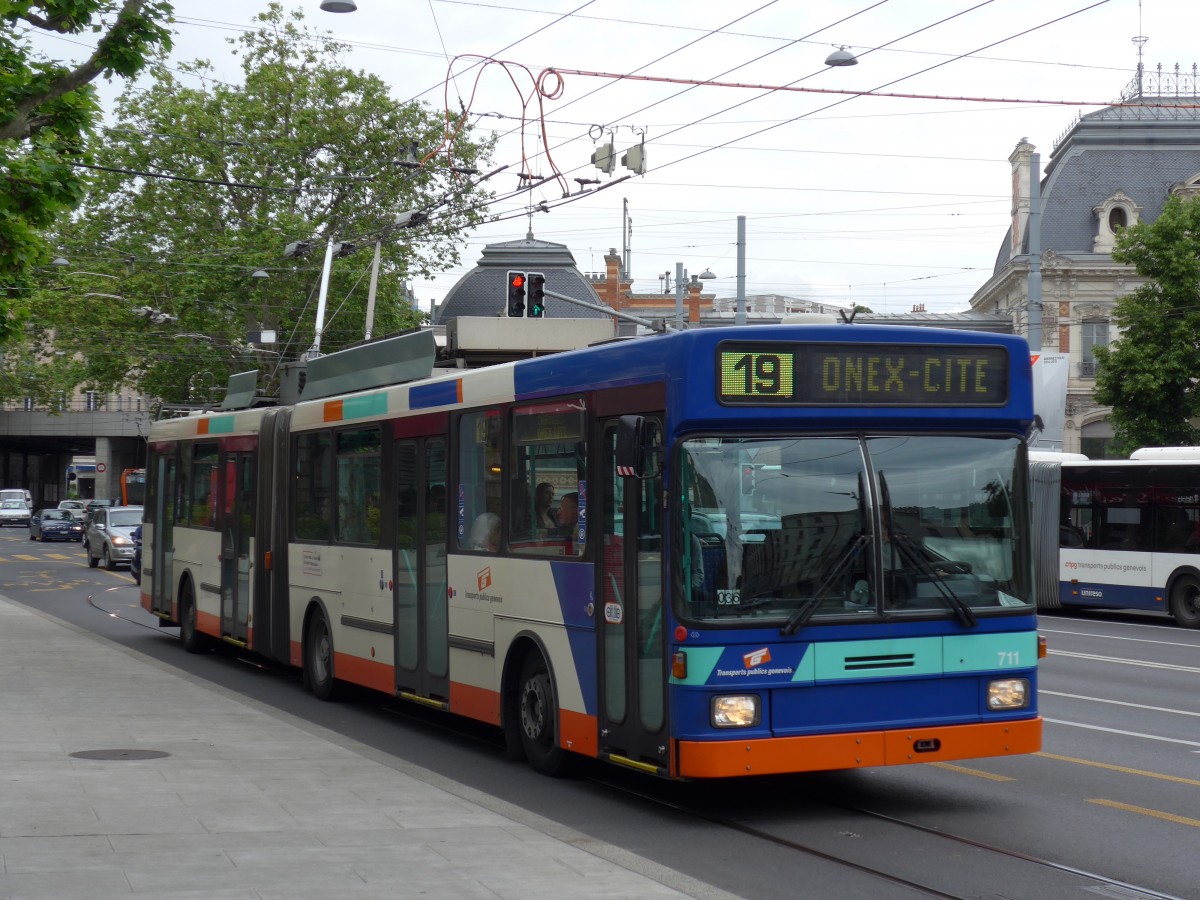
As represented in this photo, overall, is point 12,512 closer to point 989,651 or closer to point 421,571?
point 421,571

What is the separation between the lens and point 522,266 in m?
61.2

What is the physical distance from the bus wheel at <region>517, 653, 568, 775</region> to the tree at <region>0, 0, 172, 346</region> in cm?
646

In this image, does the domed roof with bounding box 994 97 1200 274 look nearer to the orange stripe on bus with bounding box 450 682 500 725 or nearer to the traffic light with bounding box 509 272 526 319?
the traffic light with bounding box 509 272 526 319

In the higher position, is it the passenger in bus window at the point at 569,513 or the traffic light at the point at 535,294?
the traffic light at the point at 535,294

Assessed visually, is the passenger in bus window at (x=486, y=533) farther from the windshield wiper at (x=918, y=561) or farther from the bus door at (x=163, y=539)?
the bus door at (x=163, y=539)

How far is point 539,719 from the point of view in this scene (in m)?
10.5

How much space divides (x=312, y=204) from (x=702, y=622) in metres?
39.6

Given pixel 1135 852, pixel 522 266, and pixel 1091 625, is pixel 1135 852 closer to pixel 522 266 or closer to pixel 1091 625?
pixel 1091 625

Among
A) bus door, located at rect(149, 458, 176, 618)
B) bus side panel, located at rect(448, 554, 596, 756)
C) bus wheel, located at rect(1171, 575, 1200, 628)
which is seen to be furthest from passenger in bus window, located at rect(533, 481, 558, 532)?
bus wheel, located at rect(1171, 575, 1200, 628)

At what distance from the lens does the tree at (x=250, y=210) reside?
45.4 metres

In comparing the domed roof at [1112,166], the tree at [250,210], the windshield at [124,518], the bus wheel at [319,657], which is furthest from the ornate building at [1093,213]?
the bus wheel at [319,657]

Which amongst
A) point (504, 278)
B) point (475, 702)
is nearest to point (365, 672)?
point (475, 702)

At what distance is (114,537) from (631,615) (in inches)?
1424

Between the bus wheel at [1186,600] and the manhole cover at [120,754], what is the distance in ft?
63.3
